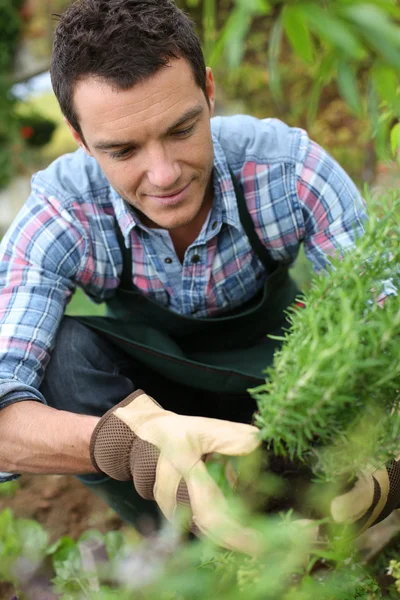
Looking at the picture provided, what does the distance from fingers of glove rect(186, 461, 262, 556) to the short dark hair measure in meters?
0.92

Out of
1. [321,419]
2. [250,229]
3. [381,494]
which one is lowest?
[381,494]

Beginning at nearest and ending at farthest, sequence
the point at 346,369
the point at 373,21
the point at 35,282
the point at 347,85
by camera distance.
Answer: the point at 373,21, the point at 347,85, the point at 346,369, the point at 35,282

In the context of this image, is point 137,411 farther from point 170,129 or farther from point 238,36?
point 238,36

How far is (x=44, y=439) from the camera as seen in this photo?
1591 millimetres

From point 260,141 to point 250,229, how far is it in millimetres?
271

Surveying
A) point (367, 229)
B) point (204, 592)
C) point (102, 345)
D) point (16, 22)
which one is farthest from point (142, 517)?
point (16, 22)

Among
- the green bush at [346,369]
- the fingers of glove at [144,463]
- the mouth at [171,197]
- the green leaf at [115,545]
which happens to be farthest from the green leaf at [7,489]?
the green bush at [346,369]

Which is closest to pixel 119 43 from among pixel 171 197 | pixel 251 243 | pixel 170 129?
pixel 170 129

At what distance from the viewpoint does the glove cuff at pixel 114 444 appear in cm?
142

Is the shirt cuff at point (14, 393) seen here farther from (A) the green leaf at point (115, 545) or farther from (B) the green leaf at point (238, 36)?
(B) the green leaf at point (238, 36)

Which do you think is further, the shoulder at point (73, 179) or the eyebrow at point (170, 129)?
the shoulder at point (73, 179)

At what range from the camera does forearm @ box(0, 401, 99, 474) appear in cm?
155

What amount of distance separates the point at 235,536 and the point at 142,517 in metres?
0.85

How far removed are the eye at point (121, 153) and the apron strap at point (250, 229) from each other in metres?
0.41
